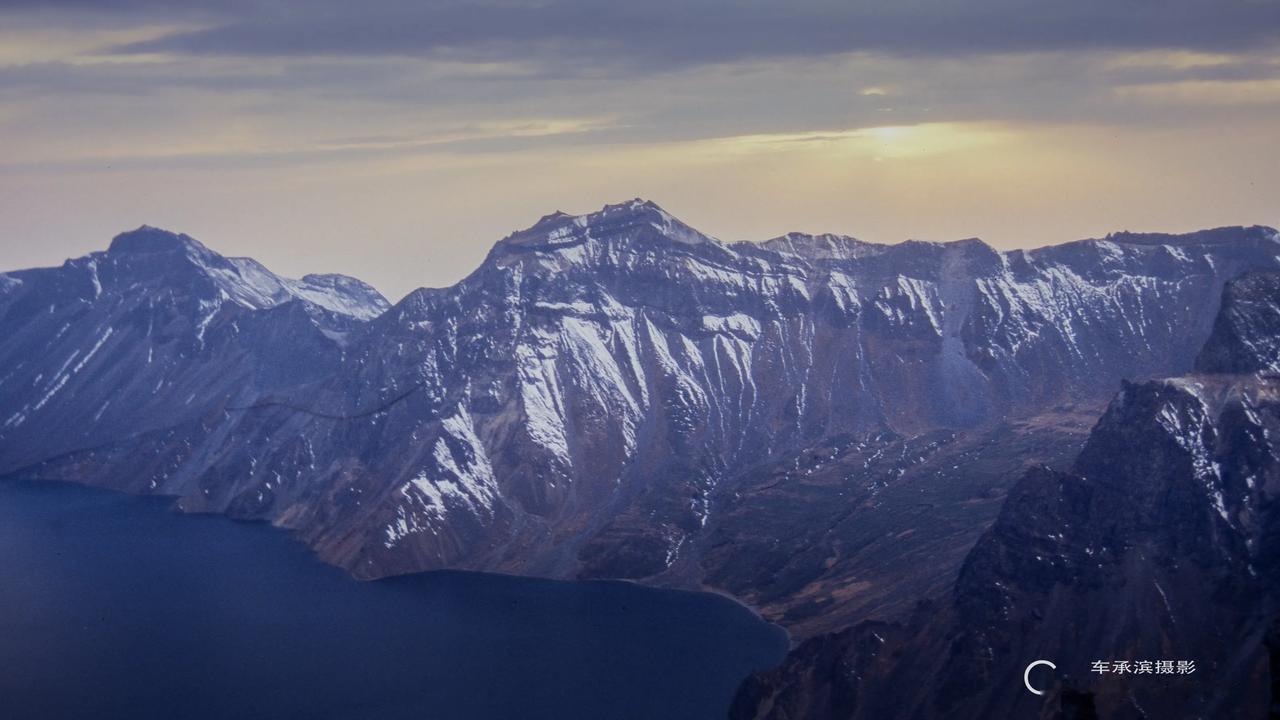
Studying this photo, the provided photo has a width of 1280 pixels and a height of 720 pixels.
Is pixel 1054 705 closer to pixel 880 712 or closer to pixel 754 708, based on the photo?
pixel 880 712

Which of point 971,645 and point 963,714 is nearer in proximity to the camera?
point 963,714

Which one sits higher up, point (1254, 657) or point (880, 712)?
point (1254, 657)

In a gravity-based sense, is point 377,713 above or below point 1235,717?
below

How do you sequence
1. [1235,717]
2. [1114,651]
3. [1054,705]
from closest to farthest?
[1235,717]
[1054,705]
[1114,651]

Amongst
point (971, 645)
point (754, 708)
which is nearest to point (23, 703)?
point (754, 708)

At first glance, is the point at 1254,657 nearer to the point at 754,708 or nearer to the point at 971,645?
the point at 971,645

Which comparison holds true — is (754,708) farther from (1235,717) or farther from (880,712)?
(1235,717)

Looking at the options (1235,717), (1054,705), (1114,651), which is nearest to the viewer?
(1235,717)

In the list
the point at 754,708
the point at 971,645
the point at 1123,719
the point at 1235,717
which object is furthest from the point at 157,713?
the point at 1235,717
